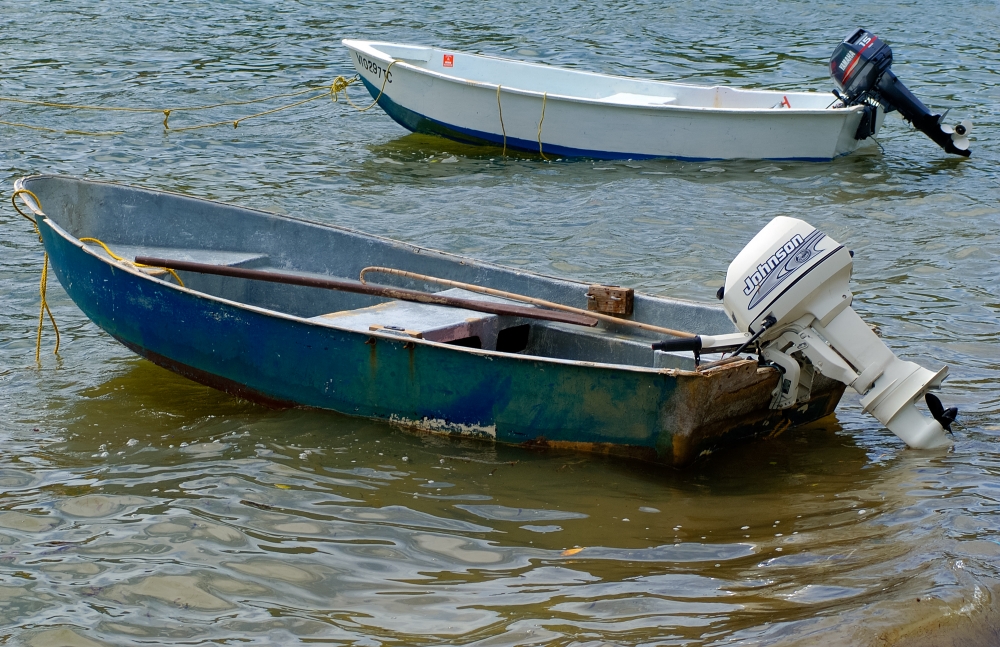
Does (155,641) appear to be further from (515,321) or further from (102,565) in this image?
(515,321)

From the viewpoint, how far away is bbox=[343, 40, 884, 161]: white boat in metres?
10.4

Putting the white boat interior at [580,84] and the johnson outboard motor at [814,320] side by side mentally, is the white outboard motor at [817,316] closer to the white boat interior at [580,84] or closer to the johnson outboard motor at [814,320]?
the johnson outboard motor at [814,320]

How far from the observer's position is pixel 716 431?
4.41 m

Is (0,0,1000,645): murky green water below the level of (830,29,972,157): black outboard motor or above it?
below

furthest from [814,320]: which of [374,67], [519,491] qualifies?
[374,67]

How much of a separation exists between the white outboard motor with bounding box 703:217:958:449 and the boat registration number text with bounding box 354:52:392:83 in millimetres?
7954

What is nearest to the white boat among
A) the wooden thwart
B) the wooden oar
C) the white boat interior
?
the white boat interior

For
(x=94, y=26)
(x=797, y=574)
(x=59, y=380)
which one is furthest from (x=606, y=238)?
(x=94, y=26)

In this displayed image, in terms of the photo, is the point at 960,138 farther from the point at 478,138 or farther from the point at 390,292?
the point at 390,292

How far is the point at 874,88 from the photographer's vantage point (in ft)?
33.0

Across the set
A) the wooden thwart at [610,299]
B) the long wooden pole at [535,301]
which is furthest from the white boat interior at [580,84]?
the wooden thwart at [610,299]

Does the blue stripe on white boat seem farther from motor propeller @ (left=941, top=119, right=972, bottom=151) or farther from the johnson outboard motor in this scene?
the johnson outboard motor

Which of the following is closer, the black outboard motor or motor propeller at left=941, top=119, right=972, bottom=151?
the black outboard motor

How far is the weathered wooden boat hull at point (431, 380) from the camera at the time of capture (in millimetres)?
4332
